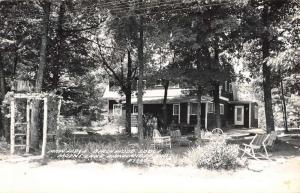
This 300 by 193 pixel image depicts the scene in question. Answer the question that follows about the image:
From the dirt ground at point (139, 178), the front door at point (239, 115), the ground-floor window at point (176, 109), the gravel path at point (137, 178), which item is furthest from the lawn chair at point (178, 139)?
the front door at point (239, 115)

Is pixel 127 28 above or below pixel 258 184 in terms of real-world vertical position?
above

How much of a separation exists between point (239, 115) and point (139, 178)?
33162 millimetres

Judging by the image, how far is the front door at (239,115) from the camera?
46.2m

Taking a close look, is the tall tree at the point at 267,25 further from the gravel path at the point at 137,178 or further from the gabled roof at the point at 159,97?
the gabled roof at the point at 159,97

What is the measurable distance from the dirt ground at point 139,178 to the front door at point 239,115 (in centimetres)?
2806

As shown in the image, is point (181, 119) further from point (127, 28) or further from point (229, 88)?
point (127, 28)

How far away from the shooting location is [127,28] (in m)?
24.0

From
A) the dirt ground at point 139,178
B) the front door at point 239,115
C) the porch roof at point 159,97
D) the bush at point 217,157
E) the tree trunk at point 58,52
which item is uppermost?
the tree trunk at point 58,52

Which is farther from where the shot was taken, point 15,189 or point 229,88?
point 229,88

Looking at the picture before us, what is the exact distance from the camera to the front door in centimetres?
4619

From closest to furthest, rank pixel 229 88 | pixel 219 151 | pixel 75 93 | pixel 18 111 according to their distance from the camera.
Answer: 1. pixel 219 151
2. pixel 18 111
3. pixel 75 93
4. pixel 229 88

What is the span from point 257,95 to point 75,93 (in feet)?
118

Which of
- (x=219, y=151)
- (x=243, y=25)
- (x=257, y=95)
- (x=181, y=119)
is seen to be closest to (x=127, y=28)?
(x=243, y=25)

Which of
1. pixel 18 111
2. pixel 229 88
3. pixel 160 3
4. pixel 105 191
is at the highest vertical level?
pixel 160 3
